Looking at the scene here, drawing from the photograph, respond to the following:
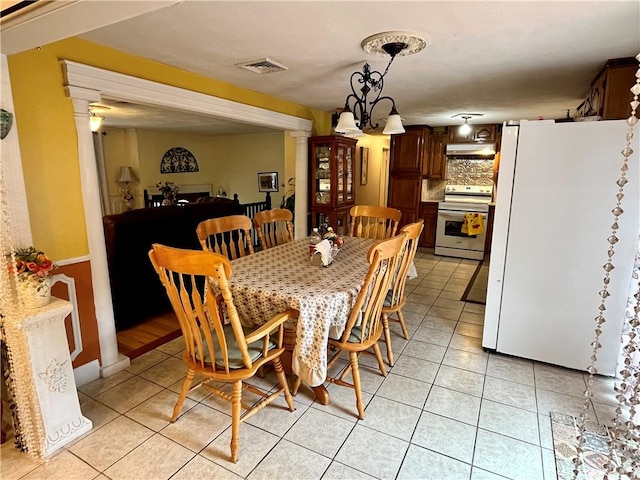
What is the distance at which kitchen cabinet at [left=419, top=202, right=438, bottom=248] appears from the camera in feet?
19.7

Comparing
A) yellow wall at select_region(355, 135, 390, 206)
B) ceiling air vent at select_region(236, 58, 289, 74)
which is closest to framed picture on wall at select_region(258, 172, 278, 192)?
yellow wall at select_region(355, 135, 390, 206)

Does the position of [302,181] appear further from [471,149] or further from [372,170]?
Result: [372,170]

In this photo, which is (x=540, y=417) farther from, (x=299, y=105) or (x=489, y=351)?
(x=299, y=105)

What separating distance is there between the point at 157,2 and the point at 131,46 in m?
1.36

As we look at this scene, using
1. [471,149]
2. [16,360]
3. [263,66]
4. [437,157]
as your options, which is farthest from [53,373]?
[471,149]

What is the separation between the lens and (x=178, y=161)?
24.7ft

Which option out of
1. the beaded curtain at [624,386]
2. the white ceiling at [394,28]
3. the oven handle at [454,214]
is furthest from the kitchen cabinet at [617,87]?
the oven handle at [454,214]

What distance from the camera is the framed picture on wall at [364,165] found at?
703 cm

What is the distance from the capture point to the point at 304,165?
4480 mm

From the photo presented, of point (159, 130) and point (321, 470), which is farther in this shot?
point (159, 130)

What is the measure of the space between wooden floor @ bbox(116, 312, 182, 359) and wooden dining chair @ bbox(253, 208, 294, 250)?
1.08 metres

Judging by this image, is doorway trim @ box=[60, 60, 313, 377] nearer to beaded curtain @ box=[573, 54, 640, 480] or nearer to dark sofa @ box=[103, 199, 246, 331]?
dark sofa @ box=[103, 199, 246, 331]

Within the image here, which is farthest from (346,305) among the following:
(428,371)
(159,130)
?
(159,130)

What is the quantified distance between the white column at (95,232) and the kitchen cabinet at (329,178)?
104 inches
